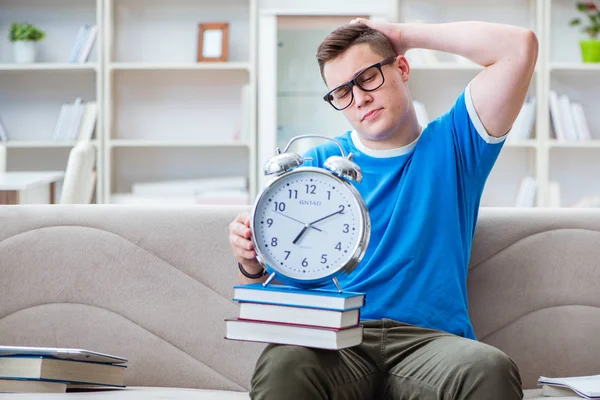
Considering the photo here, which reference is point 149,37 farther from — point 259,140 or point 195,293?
point 195,293

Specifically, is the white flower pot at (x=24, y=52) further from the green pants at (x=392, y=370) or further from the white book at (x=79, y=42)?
the green pants at (x=392, y=370)

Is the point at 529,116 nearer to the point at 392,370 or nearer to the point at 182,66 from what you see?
the point at 182,66

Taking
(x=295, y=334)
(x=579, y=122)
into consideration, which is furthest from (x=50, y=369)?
(x=579, y=122)

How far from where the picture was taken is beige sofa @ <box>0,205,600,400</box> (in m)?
1.92

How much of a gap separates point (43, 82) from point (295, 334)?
167 inches

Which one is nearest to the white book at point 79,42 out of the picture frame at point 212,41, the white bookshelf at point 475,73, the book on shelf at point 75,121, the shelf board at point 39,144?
the book on shelf at point 75,121

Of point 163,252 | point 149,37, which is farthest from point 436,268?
point 149,37

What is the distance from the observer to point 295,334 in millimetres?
1409

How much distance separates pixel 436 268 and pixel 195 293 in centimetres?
60

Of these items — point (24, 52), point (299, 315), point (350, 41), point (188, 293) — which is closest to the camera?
point (299, 315)

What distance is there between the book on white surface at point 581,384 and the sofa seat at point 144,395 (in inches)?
25.3

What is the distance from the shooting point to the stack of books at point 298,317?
1.38 metres

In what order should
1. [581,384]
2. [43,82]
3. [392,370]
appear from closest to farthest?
[392,370], [581,384], [43,82]

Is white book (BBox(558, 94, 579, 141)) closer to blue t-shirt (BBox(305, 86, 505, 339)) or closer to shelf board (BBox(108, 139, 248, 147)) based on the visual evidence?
shelf board (BBox(108, 139, 248, 147))
